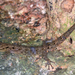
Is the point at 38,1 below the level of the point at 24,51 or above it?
above

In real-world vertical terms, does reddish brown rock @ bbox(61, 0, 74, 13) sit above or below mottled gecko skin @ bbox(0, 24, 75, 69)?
above

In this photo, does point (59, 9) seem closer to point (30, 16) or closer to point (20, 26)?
point (30, 16)

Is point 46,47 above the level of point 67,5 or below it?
below

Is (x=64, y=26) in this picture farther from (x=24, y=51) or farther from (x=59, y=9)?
(x=24, y=51)

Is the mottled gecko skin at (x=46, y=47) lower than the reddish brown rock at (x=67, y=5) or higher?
lower

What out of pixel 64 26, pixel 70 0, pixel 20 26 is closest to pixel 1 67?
pixel 20 26

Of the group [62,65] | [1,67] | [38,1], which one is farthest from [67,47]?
[1,67]

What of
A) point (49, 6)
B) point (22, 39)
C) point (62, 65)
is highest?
point (49, 6)

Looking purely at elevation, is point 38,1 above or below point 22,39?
above

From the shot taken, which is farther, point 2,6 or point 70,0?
point 70,0
